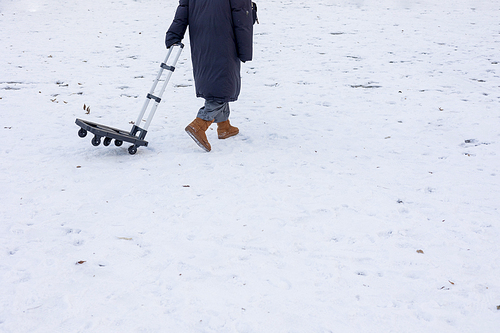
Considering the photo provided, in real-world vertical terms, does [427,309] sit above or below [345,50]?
below

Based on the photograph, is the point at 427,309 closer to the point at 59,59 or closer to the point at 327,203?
the point at 327,203

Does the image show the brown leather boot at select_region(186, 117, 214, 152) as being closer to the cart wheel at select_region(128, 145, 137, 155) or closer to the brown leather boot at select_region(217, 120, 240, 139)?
the brown leather boot at select_region(217, 120, 240, 139)

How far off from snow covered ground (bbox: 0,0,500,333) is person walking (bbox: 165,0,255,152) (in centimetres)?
65

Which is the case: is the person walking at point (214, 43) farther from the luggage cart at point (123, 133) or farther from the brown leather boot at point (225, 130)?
the brown leather boot at point (225, 130)

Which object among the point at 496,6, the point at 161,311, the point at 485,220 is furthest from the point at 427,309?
the point at 496,6

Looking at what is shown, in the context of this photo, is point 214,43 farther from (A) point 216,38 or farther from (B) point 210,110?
(B) point 210,110

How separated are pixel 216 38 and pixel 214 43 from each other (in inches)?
2.3

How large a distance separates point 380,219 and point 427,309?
1.01 metres

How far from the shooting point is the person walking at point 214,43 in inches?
157

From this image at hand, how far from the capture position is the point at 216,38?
4.06 m

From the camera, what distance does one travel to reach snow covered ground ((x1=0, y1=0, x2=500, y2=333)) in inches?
91.0

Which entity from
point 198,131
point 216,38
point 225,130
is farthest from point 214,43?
point 225,130

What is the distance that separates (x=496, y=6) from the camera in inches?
501

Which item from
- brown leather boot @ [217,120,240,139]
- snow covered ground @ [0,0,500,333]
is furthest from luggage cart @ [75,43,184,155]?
brown leather boot @ [217,120,240,139]
